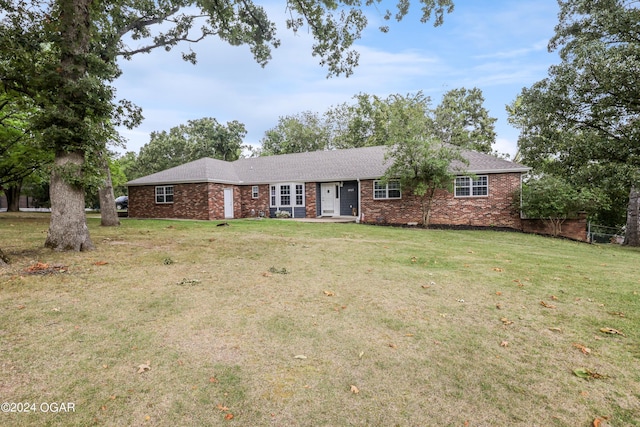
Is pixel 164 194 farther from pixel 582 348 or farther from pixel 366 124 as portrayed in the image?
pixel 366 124

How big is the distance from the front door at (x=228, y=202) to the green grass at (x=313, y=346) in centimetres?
1488

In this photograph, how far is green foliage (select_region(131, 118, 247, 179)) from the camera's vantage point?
3653 centimetres

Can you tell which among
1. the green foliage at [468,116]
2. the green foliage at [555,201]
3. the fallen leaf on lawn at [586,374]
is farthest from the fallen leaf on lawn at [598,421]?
the green foliage at [468,116]

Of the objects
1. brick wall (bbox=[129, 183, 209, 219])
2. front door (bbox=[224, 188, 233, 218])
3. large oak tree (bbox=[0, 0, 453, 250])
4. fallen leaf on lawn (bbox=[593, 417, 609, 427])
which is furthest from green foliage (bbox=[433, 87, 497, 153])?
fallen leaf on lawn (bbox=[593, 417, 609, 427])

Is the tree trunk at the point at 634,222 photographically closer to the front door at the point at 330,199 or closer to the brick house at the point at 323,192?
the brick house at the point at 323,192

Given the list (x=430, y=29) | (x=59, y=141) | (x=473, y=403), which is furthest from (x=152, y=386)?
(x=430, y=29)

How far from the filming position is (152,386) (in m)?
2.57

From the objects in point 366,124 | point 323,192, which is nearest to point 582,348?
point 323,192

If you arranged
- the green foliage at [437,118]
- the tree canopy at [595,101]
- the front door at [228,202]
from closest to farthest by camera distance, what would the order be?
the tree canopy at [595,101] → the front door at [228,202] → the green foliage at [437,118]

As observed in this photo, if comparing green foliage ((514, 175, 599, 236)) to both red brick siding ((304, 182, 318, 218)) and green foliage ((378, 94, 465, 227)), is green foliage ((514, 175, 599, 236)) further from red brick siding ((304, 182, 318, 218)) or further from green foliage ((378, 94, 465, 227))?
red brick siding ((304, 182, 318, 218))

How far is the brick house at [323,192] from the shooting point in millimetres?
16656

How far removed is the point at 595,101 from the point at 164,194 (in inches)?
925

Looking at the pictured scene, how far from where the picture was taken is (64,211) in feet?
23.6

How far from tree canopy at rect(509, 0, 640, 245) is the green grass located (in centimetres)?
1007
